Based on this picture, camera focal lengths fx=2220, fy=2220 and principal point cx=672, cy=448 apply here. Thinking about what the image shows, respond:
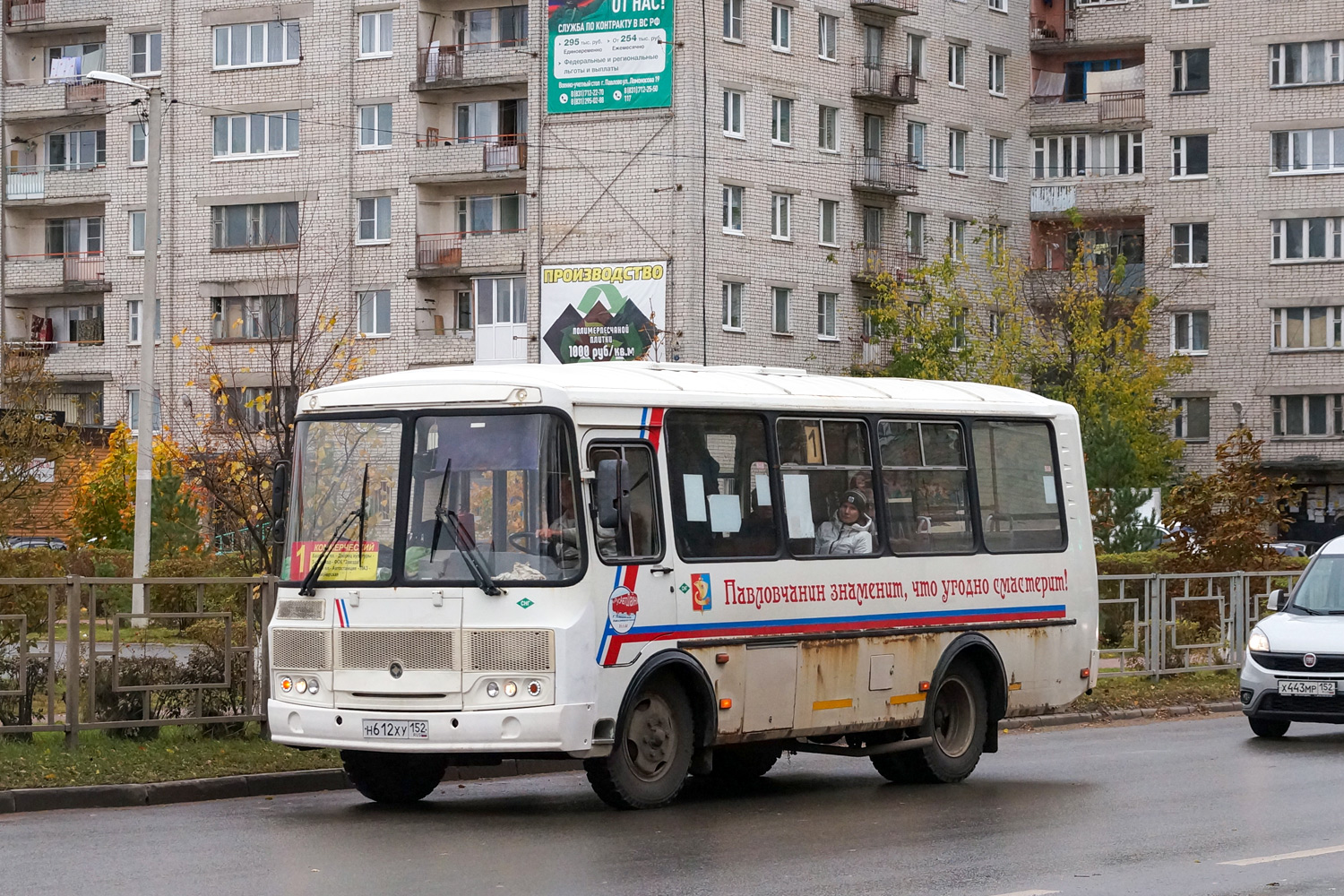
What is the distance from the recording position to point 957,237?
7069 cm

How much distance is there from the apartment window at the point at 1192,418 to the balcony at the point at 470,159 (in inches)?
957

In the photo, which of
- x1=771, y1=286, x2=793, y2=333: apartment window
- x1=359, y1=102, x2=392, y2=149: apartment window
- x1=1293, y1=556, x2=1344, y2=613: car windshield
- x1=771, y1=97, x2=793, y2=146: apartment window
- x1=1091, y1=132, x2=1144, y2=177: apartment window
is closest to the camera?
x1=1293, y1=556, x2=1344, y2=613: car windshield

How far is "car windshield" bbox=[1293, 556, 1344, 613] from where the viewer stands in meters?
20.6

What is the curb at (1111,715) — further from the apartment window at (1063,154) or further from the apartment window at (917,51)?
the apartment window at (1063,154)

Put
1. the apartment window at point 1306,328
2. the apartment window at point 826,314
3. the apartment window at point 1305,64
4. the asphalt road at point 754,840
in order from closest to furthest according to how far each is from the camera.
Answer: the asphalt road at point 754,840 → the apartment window at point 826,314 → the apartment window at point 1306,328 → the apartment window at point 1305,64

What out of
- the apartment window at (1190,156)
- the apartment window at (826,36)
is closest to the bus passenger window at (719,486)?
the apartment window at (826,36)

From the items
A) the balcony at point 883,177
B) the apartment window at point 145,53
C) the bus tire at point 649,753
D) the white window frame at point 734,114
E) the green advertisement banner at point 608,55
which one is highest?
the apartment window at point 145,53

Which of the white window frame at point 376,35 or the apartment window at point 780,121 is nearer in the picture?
the apartment window at point 780,121

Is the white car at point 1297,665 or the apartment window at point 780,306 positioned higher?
the apartment window at point 780,306

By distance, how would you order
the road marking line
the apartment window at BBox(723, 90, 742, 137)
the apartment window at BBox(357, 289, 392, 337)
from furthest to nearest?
the apartment window at BBox(357, 289, 392, 337) → the apartment window at BBox(723, 90, 742, 137) → the road marking line

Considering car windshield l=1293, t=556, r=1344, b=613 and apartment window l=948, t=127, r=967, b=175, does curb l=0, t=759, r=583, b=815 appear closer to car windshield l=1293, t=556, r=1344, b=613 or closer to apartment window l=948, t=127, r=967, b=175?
car windshield l=1293, t=556, r=1344, b=613

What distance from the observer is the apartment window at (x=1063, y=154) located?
248 ft

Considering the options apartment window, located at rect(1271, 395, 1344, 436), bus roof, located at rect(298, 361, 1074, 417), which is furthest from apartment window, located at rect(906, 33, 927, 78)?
bus roof, located at rect(298, 361, 1074, 417)

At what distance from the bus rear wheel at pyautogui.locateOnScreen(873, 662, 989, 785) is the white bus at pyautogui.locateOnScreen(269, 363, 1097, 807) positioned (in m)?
0.02
